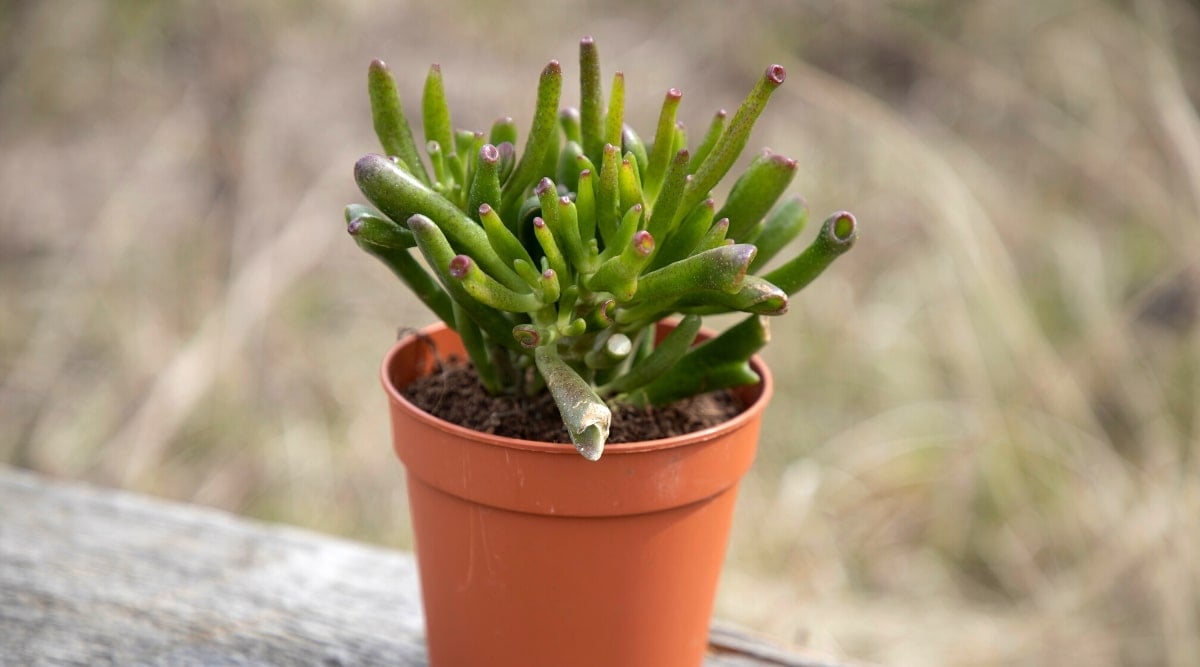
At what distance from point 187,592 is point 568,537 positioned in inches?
16.9

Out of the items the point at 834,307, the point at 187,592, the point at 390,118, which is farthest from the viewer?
the point at 834,307

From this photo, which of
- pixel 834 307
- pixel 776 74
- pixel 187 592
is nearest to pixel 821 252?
pixel 776 74

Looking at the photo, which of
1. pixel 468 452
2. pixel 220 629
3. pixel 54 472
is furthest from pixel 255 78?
pixel 468 452

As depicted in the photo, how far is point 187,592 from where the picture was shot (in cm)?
85

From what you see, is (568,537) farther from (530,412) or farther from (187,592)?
(187,592)

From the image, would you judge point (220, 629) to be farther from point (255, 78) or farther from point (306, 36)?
point (306, 36)

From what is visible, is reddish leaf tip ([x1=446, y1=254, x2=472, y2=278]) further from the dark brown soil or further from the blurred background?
the blurred background

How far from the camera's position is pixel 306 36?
2113 millimetres

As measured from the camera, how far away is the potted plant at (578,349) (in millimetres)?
539

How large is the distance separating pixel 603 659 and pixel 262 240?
1408 mm

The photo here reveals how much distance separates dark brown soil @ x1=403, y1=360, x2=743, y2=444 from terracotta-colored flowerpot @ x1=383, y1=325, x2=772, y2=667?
5cm

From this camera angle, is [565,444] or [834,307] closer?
[565,444]

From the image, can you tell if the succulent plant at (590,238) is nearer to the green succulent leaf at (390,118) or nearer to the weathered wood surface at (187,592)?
the green succulent leaf at (390,118)

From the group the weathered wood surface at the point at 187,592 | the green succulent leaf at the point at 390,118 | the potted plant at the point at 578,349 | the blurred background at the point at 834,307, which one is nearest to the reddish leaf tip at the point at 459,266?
the potted plant at the point at 578,349
